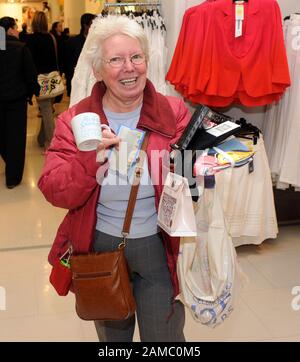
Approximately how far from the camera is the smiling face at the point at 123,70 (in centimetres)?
146

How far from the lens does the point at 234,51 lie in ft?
9.05

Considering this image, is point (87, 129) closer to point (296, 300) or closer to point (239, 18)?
point (239, 18)

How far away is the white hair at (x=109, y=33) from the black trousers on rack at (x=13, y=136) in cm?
311

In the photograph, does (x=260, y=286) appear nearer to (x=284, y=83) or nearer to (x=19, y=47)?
(x=284, y=83)

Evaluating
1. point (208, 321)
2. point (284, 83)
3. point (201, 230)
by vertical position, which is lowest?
point (208, 321)

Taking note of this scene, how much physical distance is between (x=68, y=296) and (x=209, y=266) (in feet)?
4.98

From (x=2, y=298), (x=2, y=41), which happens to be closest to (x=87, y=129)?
(x=2, y=298)

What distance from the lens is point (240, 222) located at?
3047mm

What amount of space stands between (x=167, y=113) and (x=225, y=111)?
6.25ft

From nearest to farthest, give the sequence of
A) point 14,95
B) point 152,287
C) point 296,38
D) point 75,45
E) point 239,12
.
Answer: point 152,287 → point 239,12 → point 296,38 → point 14,95 → point 75,45

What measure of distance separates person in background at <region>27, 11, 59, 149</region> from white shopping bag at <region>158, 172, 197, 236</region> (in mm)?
4335
